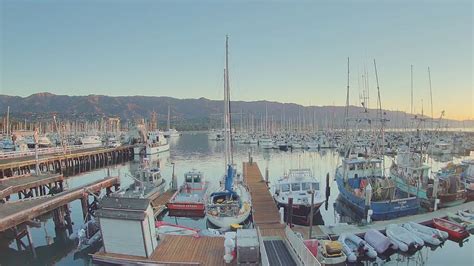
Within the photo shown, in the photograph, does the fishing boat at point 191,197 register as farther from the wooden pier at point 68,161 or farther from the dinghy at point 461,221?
the dinghy at point 461,221

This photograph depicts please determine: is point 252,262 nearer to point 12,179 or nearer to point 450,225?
point 450,225

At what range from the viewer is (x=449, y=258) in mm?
21203

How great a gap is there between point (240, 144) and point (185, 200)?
95219 mm

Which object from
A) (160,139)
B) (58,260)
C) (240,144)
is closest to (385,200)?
(58,260)

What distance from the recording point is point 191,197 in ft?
99.1

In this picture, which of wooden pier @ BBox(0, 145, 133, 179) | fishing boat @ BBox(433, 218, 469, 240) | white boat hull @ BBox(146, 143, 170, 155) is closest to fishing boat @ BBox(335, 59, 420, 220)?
fishing boat @ BBox(433, 218, 469, 240)

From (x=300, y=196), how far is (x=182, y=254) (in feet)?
46.8

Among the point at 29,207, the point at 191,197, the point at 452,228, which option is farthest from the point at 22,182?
the point at 452,228

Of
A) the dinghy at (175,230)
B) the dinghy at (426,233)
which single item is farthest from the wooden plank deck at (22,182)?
the dinghy at (426,233)

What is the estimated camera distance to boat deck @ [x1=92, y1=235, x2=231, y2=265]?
49.2 ft

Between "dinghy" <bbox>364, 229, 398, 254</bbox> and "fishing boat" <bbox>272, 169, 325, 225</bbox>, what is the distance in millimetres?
5538

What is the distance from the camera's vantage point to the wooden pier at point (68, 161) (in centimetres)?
4128

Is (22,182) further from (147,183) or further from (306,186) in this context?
(306,186)

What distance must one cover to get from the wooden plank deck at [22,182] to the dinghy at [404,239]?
2735cm
